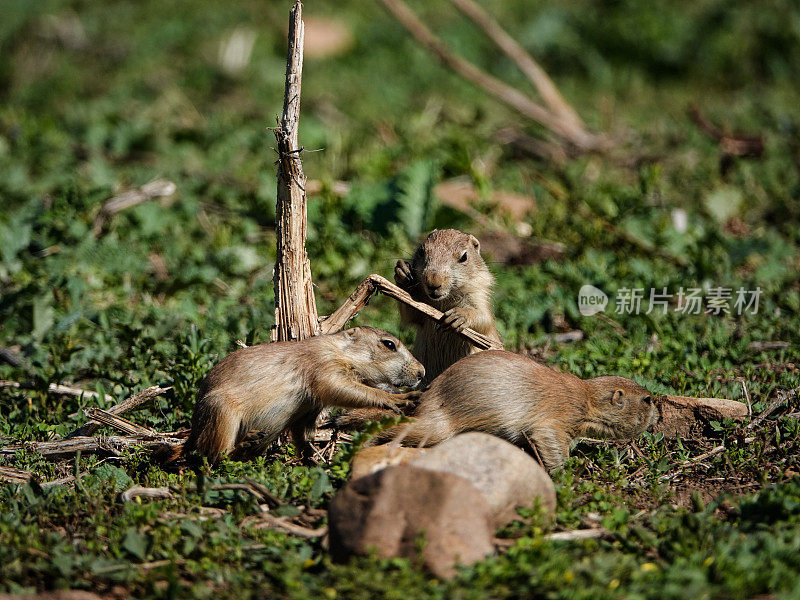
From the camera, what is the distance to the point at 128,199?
725 centimetres

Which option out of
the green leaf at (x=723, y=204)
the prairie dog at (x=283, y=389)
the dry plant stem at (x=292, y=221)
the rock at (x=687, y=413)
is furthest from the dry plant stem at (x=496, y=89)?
the prairie dog at (x=283, y=389)

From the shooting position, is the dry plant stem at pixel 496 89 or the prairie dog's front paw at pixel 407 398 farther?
the dry plant stem at pixel 496 89

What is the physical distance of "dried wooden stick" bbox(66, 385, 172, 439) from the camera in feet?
15.7

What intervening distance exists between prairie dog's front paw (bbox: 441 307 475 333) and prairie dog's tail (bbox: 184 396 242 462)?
1247mm

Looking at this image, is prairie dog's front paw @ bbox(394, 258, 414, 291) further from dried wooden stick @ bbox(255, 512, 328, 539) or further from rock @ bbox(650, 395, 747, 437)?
dried wooden stick @ bbox(255, 512, 328, 539)

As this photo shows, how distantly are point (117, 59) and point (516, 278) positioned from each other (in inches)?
283

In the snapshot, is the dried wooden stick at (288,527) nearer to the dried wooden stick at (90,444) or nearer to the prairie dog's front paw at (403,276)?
the dried wooden stick at (90,444)

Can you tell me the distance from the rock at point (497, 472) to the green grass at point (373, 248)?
9 cm

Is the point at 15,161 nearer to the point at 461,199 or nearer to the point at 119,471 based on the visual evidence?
the point at 461,199

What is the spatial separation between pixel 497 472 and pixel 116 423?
216 centimetres

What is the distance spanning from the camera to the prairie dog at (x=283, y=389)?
4.34m

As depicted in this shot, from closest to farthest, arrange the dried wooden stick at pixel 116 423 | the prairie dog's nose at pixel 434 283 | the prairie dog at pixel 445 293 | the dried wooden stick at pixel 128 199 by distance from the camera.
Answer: the dried wooden stick at pixel 116 423, the prairie dog's nose at pixel 434 283, the prairie dog at pixel 445 293, the dried wooden stick at pixel 128 199

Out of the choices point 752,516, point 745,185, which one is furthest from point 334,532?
point 745,185

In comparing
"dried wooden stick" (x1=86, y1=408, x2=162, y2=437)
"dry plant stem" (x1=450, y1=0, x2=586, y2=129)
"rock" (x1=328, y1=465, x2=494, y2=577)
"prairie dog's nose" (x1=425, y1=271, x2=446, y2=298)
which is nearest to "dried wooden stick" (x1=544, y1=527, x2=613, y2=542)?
"rock" (x1=328, y1=465, x2=494, y2=577)
